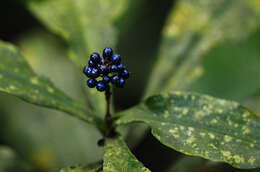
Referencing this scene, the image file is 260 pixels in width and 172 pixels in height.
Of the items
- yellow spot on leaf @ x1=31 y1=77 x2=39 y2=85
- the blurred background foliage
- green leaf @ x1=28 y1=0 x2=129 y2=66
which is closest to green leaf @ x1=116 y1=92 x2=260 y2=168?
yellow spot on leaf @ x1=31 y1=77 x2=39 y2=85

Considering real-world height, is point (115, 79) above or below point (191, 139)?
above

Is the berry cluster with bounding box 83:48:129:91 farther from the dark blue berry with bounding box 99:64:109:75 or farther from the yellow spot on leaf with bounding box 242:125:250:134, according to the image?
the yellow spot on leaf with bounding box 242:125:250:134

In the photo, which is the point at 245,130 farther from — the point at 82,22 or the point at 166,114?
the point at 82,22

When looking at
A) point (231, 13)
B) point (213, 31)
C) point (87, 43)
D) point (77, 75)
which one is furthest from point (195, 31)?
point (77, 75)

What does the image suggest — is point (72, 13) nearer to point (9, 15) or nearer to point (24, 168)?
point (9, 15)

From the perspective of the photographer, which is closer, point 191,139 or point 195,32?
point 191,139

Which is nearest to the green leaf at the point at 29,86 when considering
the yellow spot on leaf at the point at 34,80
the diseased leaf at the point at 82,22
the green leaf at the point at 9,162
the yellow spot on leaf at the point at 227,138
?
the yellow spot on leaf at the point at 34,80

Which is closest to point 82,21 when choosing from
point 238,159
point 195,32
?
point 195,32
